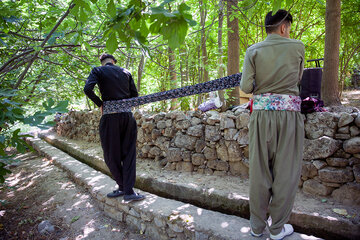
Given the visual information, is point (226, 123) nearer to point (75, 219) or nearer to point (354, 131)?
point (354, 131)

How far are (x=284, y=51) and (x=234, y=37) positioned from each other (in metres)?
3.41

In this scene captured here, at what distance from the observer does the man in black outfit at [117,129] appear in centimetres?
272

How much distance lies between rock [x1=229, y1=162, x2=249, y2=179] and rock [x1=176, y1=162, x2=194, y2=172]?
0.76 metres

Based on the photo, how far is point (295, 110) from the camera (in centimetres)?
187

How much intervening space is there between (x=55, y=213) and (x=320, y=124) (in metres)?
3.91

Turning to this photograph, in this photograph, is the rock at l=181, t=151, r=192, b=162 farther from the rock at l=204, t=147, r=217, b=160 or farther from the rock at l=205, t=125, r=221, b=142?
the rock at l=205, t=125, r=221, b=142

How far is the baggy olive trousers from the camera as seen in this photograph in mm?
1810

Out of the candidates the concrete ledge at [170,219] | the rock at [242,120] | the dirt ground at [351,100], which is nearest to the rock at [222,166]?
the rock at [242,120]

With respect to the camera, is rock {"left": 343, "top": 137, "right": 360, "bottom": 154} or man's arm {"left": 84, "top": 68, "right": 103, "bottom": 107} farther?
man's arm {"left": 84, "top": 68, "right": 103, "bottom": 107}

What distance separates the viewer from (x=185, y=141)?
4.03m

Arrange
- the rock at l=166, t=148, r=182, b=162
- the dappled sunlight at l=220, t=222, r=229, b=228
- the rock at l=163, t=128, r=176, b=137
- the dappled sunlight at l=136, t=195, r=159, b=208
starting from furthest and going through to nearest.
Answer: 1. the rock at l=163, t=128, r=176, b=137
2. the rock at l=166, t=148, r=182, b=162
3. the dappled sunlight at l=136, t=195, r=159, b=208
4. the dappled sunlight at l=220, t=222, r=229, b=228

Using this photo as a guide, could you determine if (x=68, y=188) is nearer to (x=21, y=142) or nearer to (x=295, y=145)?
(x=21, y=142)

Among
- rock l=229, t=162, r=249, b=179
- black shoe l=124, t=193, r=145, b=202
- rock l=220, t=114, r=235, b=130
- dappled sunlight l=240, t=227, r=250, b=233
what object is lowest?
dappled sunlight l=240, t=227, r=250, b=233

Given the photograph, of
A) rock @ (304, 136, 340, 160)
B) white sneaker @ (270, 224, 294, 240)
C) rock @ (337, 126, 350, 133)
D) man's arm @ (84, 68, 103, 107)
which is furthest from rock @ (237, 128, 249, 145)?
man's arm @ (84, 68, 103, 107)
